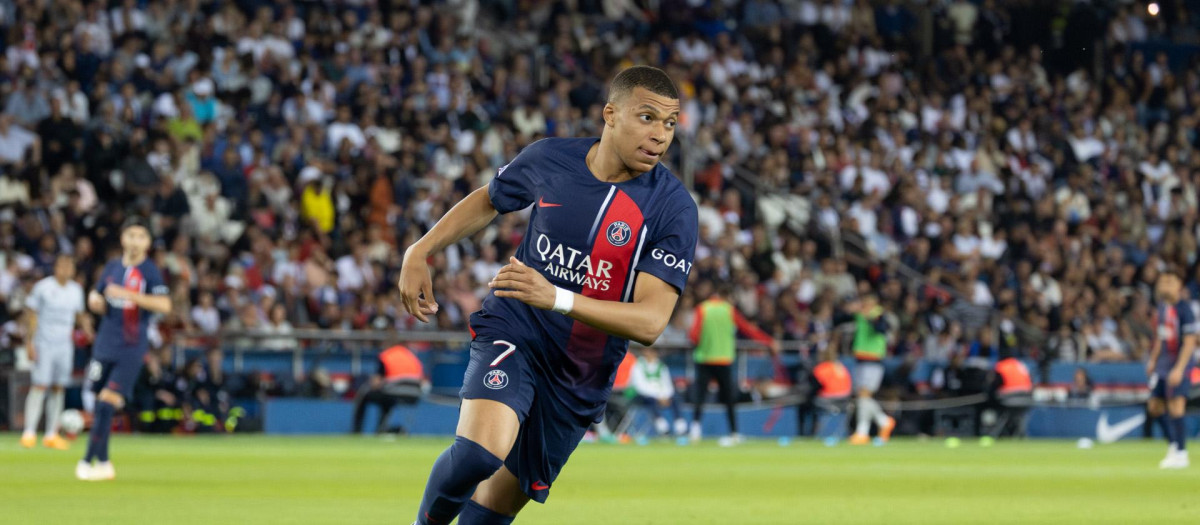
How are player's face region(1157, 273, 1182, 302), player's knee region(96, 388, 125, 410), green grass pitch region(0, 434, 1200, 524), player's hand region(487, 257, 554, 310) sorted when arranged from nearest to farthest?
player's hand region(487, 257, 554, 310) < green grass pitch region(0, 434, 1200, 524) < player's knee region(96, 388, 125, 410) < player's face region(1157, 273, 1182, 302)

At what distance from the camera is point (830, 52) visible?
33.4 meters

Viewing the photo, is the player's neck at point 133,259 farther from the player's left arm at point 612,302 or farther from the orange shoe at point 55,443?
the player's left arm at point 612,302

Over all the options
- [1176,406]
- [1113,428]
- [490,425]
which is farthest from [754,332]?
[490,425]

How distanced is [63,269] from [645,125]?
14.3m

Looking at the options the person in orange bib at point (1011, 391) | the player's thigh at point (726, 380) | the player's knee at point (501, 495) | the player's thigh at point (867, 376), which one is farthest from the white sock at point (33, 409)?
the person in orange bib at point (1011, 391)

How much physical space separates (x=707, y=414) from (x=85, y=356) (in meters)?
9.07

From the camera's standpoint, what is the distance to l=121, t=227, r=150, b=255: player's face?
13781 mm

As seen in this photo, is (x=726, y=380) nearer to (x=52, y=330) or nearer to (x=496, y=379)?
(x=52, y=330)

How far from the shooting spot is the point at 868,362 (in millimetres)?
25094

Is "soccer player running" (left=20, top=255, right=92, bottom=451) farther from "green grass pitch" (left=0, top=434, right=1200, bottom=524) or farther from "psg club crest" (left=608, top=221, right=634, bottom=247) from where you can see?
"psg club crest" (left=608, top=221, right=634, bottom=247)

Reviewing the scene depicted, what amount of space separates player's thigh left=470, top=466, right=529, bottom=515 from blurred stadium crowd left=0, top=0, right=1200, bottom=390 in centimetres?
1595

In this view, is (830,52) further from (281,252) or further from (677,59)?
(281,252)

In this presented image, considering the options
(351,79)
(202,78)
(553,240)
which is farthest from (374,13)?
(553,240)

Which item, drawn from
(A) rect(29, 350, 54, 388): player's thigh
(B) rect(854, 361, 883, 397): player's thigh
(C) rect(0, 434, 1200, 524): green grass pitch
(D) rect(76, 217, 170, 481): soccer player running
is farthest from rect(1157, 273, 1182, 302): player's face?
(A) rect(29, 350, 54, 388): player's thigh
